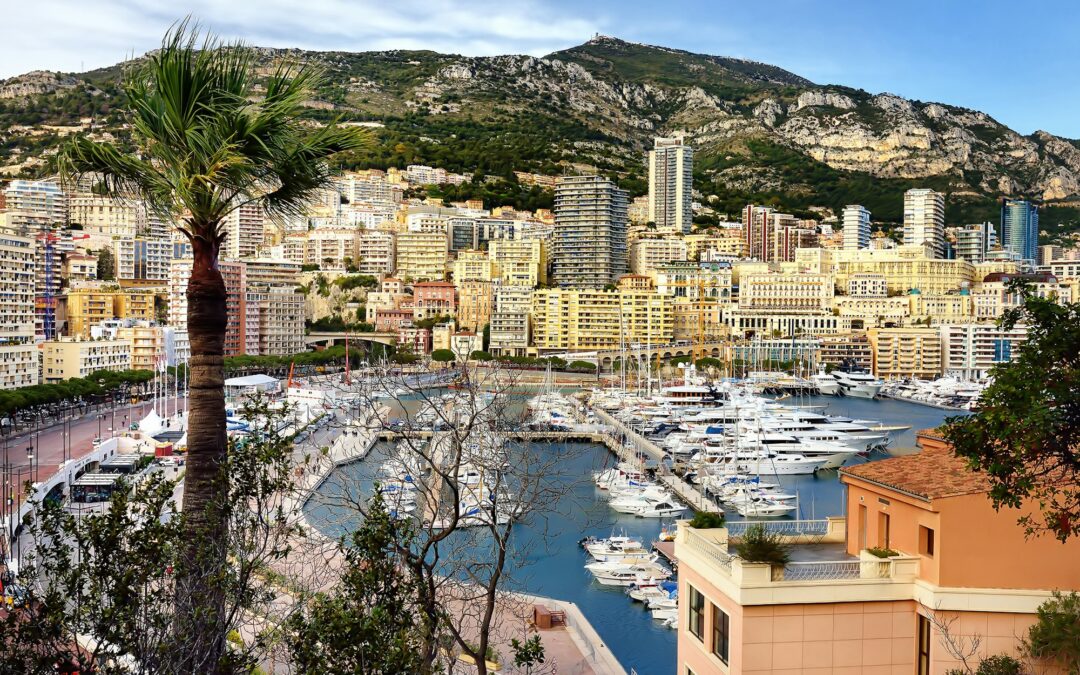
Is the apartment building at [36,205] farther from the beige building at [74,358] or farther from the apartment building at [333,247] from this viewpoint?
the beige building at [74,358]

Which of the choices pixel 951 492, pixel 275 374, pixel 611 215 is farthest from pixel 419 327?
pixel 951 492

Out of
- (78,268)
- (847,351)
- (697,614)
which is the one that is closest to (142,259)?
(78,268)

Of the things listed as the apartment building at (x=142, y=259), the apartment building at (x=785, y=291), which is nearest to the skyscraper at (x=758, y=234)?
the apartment building at (x=785, y=291)

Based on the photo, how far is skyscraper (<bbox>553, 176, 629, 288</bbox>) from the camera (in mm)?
86688

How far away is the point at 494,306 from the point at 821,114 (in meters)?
83.3

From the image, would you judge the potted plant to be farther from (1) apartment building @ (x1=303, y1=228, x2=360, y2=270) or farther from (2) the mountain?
(2) the mountain

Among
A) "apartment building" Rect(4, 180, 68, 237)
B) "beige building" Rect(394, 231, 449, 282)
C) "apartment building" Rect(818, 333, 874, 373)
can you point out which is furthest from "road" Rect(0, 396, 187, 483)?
"apartment building" Rect(818, 333, 874, 373)

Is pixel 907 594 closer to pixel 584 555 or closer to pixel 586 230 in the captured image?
pixel 584 555

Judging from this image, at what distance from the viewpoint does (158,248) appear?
81625 mm

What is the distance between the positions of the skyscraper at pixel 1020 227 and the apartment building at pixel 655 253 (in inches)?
1910

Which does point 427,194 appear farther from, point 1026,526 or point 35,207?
point 1026,526

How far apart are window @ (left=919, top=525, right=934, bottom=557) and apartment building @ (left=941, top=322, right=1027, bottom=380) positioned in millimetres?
68820

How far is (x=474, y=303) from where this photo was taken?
78938 mm

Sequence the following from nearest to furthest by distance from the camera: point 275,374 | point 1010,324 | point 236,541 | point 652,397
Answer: point 236,541
point 1010,324
point 652,397
point 275,374
